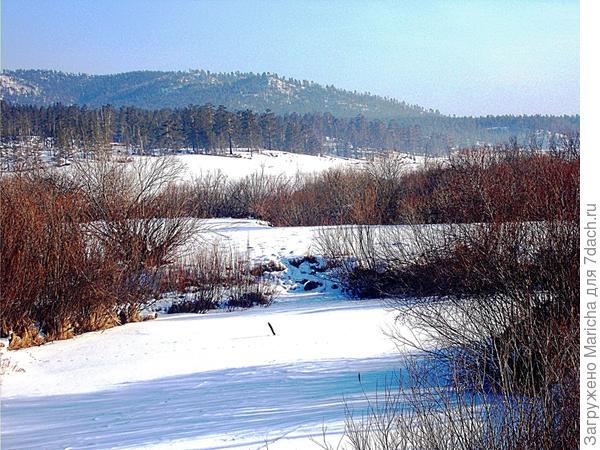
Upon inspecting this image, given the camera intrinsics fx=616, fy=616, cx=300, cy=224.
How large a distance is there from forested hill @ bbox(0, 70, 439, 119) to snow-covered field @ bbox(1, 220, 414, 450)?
467 ft

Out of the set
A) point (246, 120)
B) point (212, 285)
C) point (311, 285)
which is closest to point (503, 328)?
point (212, 285)

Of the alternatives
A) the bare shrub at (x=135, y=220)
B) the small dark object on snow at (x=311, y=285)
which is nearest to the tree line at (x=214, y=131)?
the small dark object on snow at (x=311, y=285)

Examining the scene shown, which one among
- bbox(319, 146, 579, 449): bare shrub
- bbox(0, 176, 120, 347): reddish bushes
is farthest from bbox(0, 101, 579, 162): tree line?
bbox(319, 146, 579, 449): bare shrub

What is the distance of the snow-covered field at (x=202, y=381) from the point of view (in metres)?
7.64

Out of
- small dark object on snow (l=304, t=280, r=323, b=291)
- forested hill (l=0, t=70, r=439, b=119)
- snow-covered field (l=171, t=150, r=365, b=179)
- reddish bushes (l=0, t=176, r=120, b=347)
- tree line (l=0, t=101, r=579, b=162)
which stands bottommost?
small dark object on snow (l=304, t=280, r=323, b=291)

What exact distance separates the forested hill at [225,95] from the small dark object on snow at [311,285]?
133348mm

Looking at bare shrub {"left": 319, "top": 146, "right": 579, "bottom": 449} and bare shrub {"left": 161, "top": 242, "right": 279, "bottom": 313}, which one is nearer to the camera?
bare shrub {"left": 319, "top": 146, "right": 579, "bottom": 449}

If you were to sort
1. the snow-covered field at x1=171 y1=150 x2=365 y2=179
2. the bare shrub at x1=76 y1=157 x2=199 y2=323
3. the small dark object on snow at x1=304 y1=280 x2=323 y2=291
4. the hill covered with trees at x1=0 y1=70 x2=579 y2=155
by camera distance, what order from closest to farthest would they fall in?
the bare shrub at x1=76 y1=157 x2=199 y2=323 → the small dark object on snow at x1=304 y1=280 x2=323 y2=291 → the snow-covered field at x1=171 y1=150 x2=365 y2=179 → the hill covered with trees at x1=0 y1=70 x2=579 y2=155

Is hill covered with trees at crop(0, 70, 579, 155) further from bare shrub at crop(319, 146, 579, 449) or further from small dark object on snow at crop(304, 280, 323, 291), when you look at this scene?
small dark object on snow at crop(304, 280, 323, 291)

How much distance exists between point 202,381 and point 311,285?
1340 centimetres

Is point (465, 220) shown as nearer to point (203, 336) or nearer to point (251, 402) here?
point (251, 402)

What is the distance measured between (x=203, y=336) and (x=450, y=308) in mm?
7675

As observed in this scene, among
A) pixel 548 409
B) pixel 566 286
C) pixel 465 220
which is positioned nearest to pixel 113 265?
pixel 465 220

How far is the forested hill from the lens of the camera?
6422 inches
